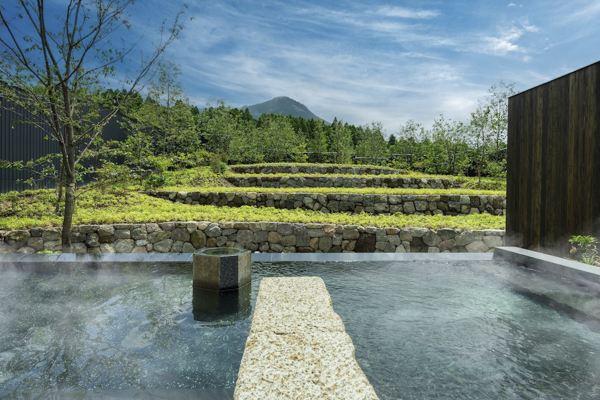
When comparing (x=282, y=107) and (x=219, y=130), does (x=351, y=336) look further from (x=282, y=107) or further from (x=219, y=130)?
(x=282, y=107)

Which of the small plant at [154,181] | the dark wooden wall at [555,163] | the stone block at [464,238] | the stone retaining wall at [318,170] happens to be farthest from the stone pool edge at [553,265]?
the stone retaining wall at [318,170]

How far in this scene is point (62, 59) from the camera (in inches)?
233

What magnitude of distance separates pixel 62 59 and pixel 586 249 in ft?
27.8

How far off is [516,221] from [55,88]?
8.24 metres

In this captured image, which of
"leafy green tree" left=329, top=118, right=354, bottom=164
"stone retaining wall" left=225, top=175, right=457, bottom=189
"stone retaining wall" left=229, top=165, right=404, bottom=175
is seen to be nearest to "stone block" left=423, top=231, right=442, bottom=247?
"stone retaining wall" left=225, top=175, right=457, bottom=189

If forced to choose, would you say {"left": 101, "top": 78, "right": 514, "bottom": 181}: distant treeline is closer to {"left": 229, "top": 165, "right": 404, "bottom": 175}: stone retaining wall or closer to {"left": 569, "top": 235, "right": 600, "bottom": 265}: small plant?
{"left": 229, "top": 165, "right": 404, "bottom": 175}: stone retaining wall

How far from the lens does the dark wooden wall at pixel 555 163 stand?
15.3 ft

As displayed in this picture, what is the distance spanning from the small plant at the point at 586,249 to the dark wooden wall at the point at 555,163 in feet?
0.50

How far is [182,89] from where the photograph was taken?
14125 mm

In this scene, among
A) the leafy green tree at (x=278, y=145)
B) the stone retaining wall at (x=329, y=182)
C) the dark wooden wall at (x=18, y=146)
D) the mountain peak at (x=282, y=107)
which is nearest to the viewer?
the dark wooden wall at (x=18, y=146)

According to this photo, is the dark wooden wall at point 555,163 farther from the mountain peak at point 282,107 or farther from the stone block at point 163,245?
the mountain peak at point 282,107

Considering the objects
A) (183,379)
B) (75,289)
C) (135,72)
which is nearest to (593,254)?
(183,379)

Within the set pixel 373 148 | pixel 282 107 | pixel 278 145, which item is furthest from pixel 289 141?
pixel 282 107

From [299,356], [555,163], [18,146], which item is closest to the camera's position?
[299,356]
